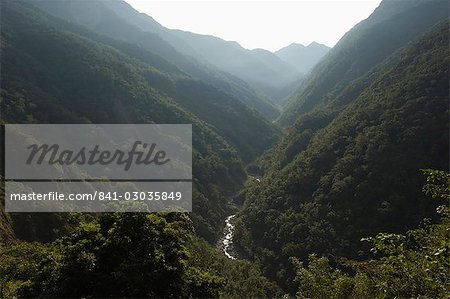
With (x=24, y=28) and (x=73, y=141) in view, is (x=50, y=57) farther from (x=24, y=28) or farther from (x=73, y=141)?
(x=73, y=141)

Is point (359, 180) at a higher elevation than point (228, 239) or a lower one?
higher

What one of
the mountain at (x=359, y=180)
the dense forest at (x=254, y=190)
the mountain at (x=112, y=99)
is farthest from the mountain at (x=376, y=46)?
the mountain at (x=359, y=180)

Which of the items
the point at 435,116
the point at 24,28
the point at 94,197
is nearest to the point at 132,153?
the point at 94,197

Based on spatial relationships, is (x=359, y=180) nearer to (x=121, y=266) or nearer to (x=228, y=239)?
(x=228, y=239)

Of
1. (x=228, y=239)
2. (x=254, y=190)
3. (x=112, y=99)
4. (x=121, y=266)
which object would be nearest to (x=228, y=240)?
(x=228, y=239)

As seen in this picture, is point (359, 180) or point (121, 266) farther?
point (359, 180)

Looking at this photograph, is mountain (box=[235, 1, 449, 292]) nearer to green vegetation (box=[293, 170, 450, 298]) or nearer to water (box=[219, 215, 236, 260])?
water (box=[219, 215, 236, 260])

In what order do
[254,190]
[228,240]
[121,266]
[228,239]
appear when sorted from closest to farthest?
[121,266], [228,240], [228,239], [254,190]
